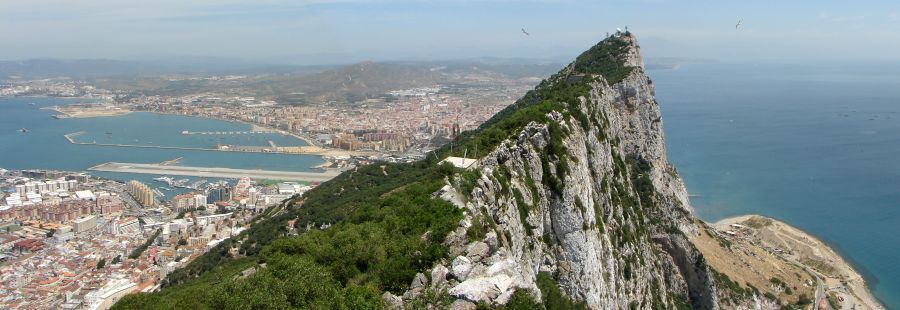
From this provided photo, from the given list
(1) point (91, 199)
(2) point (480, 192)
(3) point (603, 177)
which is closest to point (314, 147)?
(1) point (91, 199)

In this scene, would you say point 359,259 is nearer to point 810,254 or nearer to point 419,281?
point 419,281

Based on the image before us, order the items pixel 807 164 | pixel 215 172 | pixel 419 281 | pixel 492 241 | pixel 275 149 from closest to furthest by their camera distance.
Answer: pixel 419 281
pixel 492 241
pixel 215 172
pixel 807 164
pixel 275 149

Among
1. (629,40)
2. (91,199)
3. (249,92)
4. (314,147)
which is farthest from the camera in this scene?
(249,92)

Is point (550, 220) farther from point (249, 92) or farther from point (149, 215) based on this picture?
point (249, 92)

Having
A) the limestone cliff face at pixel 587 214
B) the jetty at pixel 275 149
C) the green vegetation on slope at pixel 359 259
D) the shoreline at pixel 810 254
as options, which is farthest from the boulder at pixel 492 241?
the jetty at pixel 275 149

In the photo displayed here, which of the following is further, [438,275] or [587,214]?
[587,214]

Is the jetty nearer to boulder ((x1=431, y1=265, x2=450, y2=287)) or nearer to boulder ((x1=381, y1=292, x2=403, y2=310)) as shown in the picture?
boulder ((x1=431, y1=265, x2=450, y2=287))

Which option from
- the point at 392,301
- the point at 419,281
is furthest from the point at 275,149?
the point at 392,301
